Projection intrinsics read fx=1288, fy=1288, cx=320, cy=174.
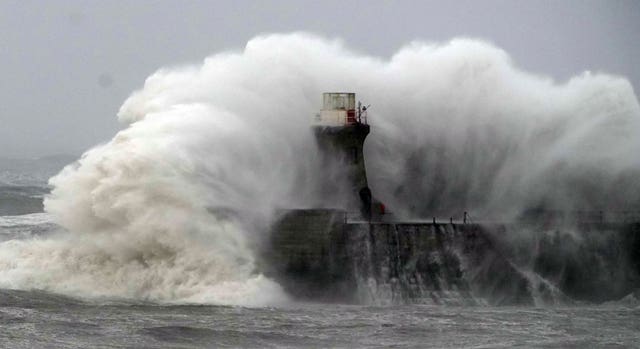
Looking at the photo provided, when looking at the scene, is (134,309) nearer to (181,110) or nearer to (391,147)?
(181,110)

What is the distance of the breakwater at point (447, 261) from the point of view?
1046 inches

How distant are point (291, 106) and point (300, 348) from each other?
11.5m

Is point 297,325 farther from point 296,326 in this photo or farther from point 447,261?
point 447,261

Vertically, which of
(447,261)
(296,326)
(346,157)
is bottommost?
(296,326)

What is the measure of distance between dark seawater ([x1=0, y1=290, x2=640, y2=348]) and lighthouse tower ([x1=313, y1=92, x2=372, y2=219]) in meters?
4.24

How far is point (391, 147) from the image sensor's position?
102 feet

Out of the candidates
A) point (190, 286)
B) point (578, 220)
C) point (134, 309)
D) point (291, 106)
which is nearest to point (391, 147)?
point (291, 106)

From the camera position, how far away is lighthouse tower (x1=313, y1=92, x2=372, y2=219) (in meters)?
29.2

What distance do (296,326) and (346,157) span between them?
776 centimetres

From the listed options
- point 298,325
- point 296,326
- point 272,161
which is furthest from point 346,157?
point 296,326

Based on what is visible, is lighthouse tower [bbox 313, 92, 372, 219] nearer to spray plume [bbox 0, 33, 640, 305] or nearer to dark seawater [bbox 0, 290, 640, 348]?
spray plume [bbox 0, 33, 640, 305]

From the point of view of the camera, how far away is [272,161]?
29500 mm

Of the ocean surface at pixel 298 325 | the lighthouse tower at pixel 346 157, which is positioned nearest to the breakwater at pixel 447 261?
the ocean surface at pixel 298 325

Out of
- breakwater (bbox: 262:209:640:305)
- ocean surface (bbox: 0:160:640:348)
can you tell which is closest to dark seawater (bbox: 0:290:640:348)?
ocean surface (bbox: 0:160:640:348)
